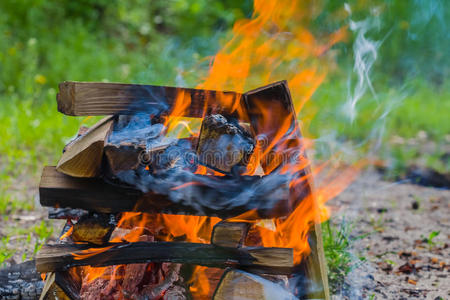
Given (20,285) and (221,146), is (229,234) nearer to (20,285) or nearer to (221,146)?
(221,146)

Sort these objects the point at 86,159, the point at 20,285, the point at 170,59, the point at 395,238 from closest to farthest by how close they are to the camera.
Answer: the point at 86,159
the point at 20,285
the point at 395,238
the point at 170,59

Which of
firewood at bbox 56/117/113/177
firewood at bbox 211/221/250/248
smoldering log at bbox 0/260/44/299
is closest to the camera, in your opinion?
firewood at bbox 56/117/113/177

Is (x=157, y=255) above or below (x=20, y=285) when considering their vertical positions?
above

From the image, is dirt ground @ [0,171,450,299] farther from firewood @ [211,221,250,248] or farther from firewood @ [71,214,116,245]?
firewood @ [71,214,116,245]

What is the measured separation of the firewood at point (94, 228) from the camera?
159 cm

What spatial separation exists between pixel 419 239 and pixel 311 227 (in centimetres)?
156

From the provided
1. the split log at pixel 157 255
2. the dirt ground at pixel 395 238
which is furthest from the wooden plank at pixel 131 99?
the dirt ground at pixel 395 238

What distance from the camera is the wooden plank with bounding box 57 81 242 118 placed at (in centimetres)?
160

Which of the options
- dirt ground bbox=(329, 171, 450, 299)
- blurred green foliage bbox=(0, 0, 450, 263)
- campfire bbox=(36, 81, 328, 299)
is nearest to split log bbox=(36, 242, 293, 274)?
campfire bbox=(36, 81, 328, 299)

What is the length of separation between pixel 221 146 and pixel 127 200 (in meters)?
0.39

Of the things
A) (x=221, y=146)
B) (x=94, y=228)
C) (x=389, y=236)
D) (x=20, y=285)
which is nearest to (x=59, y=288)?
(x=94, y=228)

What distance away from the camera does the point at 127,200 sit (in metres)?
1.54

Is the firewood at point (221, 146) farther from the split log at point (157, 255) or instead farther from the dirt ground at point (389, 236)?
the dirt ground at point (389, 236)

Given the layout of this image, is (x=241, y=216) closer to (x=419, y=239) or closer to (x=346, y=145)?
(x=419, y=239)
